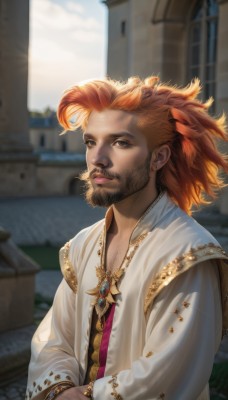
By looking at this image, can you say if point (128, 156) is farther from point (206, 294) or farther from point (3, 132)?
point (3, 132)

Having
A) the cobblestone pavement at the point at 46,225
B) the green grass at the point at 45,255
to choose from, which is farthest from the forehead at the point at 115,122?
the green grass at the point at 45,255

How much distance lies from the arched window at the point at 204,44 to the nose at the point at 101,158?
9.73 metres

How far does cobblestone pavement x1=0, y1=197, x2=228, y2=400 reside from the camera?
5.63 metres

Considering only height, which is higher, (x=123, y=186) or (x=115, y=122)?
(x=115, y=122)

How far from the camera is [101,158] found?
5.68 ft

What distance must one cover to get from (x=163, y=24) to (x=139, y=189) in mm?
10922

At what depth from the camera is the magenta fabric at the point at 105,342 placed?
5.87 feet

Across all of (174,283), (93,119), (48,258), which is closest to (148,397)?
(174,283)

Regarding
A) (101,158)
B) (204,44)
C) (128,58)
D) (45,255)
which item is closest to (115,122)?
(101,158)

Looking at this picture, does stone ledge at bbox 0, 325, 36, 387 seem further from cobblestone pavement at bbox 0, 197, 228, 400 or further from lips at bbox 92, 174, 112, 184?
lips at bbox 92, 174, 112, 184

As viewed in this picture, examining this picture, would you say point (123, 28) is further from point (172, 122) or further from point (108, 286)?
point (108, 286)

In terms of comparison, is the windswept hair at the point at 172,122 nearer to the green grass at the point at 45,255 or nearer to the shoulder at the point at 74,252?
the shoulder at the point at 74,252

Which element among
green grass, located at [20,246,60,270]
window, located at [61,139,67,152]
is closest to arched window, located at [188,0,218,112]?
green grass, located at [20,246,60,270]

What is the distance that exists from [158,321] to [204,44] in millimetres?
10789
